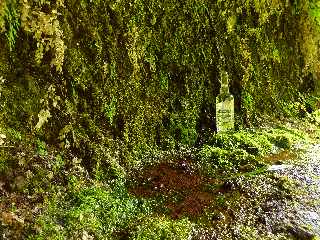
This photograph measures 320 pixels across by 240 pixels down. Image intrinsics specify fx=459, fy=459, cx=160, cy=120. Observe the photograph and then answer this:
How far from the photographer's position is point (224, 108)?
4.96 metres

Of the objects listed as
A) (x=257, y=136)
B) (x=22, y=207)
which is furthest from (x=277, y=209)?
(x=22, y=207)

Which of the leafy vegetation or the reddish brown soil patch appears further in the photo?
the reddish brown soil patch

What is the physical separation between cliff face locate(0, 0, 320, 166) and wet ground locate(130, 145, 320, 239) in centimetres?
47

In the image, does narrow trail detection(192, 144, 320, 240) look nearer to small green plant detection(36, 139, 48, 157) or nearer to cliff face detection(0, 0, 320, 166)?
cliff face detection(0, 0, 320, 166)

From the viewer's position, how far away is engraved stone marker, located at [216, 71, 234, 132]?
4898 mm

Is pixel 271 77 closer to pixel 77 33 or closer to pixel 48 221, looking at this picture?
pixel 77 33

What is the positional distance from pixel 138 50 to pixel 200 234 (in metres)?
1.79

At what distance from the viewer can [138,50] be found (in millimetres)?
4250

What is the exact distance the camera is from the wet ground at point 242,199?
11.6 ft

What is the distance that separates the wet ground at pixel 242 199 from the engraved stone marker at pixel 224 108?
0.71 metres

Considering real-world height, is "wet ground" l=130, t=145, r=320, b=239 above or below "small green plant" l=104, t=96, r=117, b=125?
below

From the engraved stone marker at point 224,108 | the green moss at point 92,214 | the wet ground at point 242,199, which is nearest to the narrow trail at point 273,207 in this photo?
the wet ground at point 242,199

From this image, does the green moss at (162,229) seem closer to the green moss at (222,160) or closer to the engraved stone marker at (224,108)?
the green moss at (222,160)

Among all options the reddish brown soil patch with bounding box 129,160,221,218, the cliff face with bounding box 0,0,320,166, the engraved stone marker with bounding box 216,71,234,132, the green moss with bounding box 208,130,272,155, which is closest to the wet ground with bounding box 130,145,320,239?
the reddish brown soil patch with bounding box 129,160,221,218
